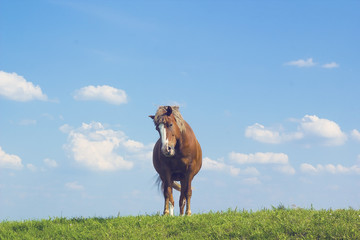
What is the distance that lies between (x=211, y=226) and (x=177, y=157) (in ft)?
8.23

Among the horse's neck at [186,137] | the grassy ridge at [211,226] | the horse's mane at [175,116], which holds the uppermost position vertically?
the horse's mane at [175,116]

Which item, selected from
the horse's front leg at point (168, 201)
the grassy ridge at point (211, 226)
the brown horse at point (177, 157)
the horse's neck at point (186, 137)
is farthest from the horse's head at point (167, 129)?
the grassy ridge at point (211, 226)

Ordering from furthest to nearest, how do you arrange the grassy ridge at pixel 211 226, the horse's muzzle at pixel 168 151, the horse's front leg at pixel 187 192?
the horse's front leg at pixel 187 192 < the horse's muzzle at pixel 168 151 < the grassy ridge at pixel 211 226

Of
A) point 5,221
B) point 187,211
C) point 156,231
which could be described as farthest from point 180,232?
point 5,221

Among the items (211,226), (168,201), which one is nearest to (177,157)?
(168,201)

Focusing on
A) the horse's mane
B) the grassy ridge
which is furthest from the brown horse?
the grassy ridge

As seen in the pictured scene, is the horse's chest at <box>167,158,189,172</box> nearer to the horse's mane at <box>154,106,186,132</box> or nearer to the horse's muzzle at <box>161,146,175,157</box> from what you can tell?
the horse's muzzle at <box>161,146,175,157</box>

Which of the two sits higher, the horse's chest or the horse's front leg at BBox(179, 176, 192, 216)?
the horse's chest

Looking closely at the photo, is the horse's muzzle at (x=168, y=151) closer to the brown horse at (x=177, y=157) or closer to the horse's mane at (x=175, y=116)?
the brown horse at (x=177, y=157)

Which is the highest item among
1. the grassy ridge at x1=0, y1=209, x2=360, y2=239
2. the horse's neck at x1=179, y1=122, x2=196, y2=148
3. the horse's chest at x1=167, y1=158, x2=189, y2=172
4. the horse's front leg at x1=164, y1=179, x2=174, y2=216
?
the horse's neck at x1=179, y1=122, x2=196, y2=148

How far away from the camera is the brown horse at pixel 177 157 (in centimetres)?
1244

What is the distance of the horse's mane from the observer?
12.3m

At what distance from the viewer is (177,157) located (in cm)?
1294

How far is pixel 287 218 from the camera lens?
36.9 feet
